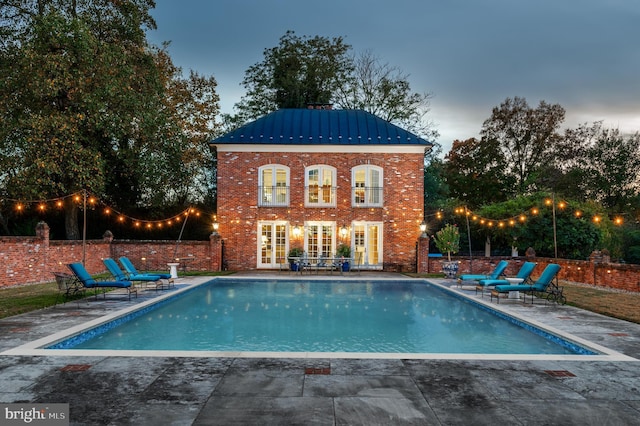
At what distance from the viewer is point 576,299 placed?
41.9 ft

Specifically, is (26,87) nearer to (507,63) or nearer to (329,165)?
(329,165)

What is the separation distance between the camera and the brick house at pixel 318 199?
69.7 ft

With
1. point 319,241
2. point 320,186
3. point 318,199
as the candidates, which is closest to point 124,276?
point 319,241

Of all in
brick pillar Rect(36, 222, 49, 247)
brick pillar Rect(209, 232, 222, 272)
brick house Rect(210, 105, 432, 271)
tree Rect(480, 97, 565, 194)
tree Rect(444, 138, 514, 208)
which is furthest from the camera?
tree Rect(444, 138, 514, 208)

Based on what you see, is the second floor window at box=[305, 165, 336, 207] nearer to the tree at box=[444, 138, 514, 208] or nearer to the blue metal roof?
the blue metal roof

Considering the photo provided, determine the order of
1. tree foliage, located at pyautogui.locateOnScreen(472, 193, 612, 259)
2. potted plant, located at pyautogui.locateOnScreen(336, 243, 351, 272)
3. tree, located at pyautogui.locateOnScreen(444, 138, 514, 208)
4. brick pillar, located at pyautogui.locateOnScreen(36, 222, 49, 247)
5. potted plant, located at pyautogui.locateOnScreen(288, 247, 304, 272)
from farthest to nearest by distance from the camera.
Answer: tree, located at pyautogui.locateOnScreen(444, 138, 514, 208) → tree foliage, located at pyautogui.locateOnScreen(472, 193, 612, 259) → potted plant, located at pyautogui.locateOnScreen(336, 243, 351, 272) → potted plant, located at pyautogui.locateOnScreen(288, 247, 304, 272) → brick pillar, located at pyautogui.locateOnScreen(36, 222, 49, 247)

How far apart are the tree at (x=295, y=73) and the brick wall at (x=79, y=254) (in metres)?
12.2

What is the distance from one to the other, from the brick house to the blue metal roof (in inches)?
3.6

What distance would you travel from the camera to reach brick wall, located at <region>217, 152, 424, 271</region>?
21250 mm

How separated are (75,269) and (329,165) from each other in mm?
12162

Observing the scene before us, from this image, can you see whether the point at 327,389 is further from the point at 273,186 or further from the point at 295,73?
the point at 295,73

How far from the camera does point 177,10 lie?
71.2 ft

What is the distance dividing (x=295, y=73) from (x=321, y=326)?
924 inches

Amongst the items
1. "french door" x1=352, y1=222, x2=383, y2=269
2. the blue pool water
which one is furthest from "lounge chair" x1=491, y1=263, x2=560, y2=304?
"french door" x1=352, y1=222, x2=383, y2=269
